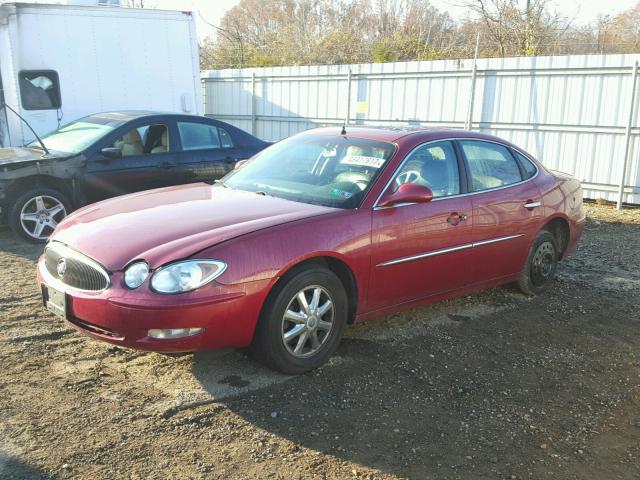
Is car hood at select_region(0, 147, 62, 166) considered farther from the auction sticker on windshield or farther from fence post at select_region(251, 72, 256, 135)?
fence post at select_region(251, 72, 256, 135)

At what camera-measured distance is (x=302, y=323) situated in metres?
3.90

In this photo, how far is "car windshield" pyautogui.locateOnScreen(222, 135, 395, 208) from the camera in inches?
174

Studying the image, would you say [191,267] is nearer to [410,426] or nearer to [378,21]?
[410,426]

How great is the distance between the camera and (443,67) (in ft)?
40.5

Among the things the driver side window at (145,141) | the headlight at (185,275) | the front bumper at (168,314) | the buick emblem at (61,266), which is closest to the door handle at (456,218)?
the front bumper at (168,314)

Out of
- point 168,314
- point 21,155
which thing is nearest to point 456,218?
point 168,314

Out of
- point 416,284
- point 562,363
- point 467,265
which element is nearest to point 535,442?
point 562,363

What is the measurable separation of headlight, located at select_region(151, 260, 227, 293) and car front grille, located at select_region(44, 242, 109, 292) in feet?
1.08

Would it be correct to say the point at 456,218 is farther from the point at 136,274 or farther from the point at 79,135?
the point at 79,135

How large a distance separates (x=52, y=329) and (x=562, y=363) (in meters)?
3.68

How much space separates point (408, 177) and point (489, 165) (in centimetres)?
108

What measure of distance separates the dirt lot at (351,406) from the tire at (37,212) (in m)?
A: 2.19

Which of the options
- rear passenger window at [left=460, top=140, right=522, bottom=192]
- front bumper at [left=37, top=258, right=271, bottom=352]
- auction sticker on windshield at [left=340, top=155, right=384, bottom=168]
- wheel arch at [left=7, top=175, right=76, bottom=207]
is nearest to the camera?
front bumper at [left=37, top=258, right=271, bottom=352]

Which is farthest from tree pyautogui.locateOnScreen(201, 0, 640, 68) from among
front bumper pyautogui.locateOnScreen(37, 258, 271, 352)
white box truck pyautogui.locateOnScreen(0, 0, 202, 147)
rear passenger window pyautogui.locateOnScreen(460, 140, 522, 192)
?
front bumper pyautogui.locateOnScreen(37, 258, 271, 352)
